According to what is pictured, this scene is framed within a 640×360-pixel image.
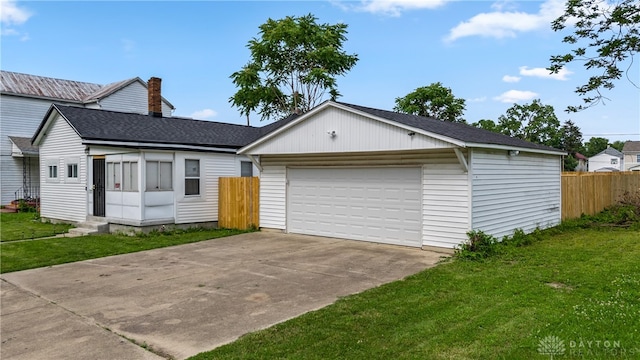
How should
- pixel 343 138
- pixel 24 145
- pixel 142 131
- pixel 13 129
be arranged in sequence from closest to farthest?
1. pixel 343 138
2. pixel 142 131
3. pixel 24 145
4. pixel 13 129

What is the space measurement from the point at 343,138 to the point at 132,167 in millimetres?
6732

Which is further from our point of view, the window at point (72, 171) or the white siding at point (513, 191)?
the window at point (72, 171)

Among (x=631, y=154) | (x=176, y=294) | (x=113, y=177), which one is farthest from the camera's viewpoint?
(x=631, y=154)

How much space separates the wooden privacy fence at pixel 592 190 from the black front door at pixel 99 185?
15987mm

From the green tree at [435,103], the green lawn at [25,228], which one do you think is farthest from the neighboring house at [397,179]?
the green tree at [435,103]

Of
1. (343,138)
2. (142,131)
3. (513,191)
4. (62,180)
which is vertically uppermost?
(142,131)

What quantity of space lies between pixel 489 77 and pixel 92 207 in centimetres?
1794

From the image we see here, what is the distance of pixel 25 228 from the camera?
50.1 ft

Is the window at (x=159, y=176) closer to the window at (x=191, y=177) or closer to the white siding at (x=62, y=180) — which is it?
the window at (x=191, y=177)

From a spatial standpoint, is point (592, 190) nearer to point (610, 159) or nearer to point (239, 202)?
point (239, 202)

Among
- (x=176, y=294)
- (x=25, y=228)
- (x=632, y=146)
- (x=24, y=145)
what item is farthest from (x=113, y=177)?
(x=632, y=146)

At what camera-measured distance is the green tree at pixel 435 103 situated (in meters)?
36.6

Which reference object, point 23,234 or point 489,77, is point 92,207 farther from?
point 489,77

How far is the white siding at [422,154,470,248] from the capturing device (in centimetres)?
957
